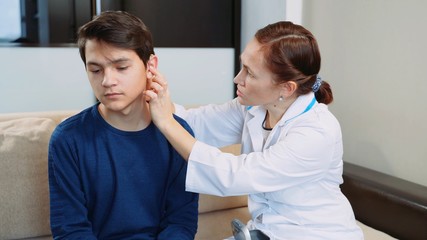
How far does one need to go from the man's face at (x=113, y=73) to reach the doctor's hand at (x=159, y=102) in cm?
5

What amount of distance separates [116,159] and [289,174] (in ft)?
1.59

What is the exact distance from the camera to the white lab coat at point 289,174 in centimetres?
118

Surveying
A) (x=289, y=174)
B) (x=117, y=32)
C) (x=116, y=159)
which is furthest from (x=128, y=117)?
(x=289, y=174)

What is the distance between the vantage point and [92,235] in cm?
121

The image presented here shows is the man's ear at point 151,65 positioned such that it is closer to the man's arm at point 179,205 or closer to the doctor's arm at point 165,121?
the doctor's arm at point 165,121

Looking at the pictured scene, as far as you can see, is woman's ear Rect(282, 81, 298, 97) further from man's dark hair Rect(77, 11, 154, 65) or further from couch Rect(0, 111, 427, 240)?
couch Rect(0, 111, 427, 240)

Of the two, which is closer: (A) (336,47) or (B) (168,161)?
(B) (168,161)

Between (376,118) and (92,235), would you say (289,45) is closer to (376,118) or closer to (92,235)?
(92,235)

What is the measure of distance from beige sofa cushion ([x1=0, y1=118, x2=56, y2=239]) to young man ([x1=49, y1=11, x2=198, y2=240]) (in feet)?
1.33

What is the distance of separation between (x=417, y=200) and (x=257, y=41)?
859mm

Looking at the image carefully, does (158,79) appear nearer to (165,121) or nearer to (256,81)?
(165,121)

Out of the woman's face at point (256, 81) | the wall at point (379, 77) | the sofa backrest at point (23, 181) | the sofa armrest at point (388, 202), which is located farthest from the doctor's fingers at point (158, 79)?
the wall at point (379, 77)

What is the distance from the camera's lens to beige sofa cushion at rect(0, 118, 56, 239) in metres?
1.55

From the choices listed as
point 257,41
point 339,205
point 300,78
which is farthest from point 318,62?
point 339,205
